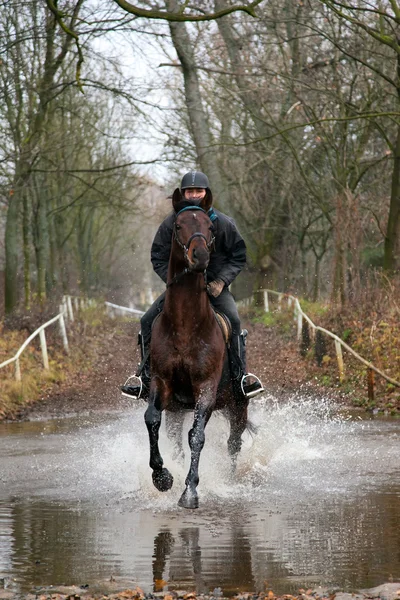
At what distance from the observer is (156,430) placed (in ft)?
27.9

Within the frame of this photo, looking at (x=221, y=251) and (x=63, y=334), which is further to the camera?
(x=63, y=334)

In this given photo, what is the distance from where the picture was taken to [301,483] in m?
9.34

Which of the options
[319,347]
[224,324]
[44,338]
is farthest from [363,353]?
[224,324]

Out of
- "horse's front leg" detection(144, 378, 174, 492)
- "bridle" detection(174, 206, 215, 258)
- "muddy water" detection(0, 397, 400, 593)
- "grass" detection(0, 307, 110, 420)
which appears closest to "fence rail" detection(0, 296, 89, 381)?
"grass" detection(0, 307, 110, 420)

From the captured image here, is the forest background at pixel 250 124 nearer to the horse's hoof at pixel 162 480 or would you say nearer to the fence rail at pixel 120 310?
the fence rail at pixel 120 310

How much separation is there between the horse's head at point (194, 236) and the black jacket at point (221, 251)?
1064 millimetres

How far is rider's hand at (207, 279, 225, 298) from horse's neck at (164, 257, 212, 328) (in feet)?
1.82

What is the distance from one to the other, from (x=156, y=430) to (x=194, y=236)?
1.85m

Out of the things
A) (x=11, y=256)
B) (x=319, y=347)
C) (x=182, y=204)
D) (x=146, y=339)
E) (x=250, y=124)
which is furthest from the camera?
(x=250, y=124)

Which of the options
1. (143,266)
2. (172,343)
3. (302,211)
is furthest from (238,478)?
(143,266)

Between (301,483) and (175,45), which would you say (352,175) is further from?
(301,483)

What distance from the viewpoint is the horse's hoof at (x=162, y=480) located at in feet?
27.8

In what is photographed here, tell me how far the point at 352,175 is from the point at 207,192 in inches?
858

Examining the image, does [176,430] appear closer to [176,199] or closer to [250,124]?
[176,199]
